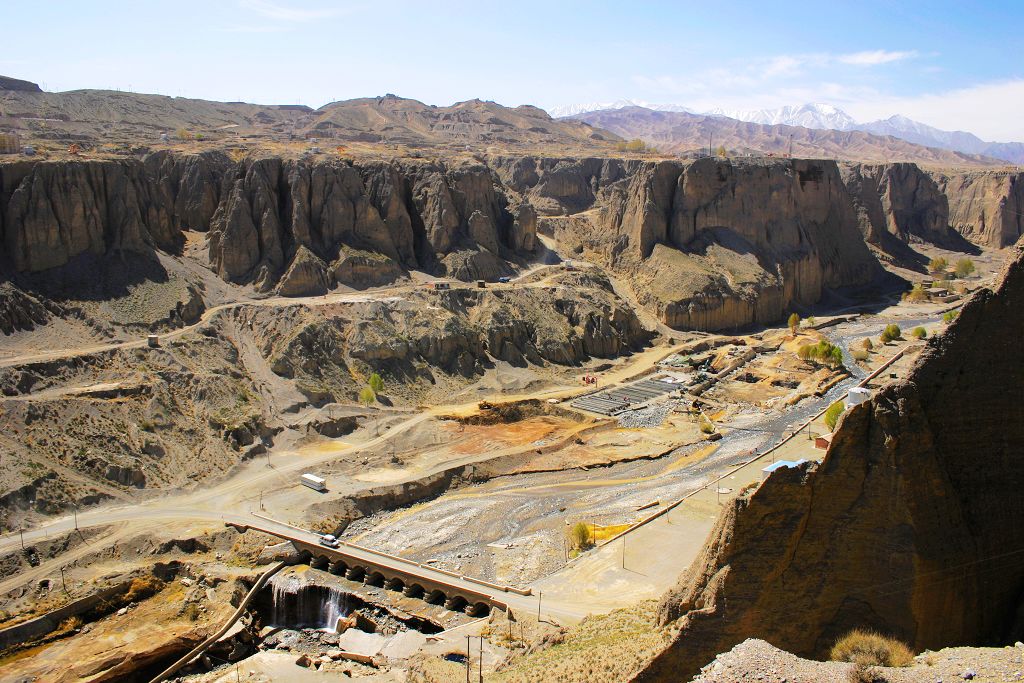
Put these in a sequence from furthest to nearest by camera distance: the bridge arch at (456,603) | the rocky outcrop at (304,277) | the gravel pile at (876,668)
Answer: the rocky outcrop at (304,277) < the bridge arch at (456,603) < the gravel pile at (876,668)

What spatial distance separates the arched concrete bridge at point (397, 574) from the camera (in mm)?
45312

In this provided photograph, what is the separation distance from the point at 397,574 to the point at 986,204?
168167 millimetres

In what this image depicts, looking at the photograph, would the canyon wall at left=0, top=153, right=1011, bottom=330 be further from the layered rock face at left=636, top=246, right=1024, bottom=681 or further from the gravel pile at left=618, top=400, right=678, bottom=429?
the layered rock face at left=636, top=246, right=1024, bottom=681

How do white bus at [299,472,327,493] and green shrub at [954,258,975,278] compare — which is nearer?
white bus at [299,472,327,493]

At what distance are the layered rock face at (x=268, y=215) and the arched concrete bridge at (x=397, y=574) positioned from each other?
3942 cm

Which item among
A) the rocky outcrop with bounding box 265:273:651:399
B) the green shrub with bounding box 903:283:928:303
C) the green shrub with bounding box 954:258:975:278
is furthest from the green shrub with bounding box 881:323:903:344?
the green shrub with bounding box 954:258:975:278

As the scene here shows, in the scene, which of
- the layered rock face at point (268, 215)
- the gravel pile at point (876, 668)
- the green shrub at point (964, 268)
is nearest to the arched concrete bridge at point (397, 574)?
the gravel pile at point (876, 668)

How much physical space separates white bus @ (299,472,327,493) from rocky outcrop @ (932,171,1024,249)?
148 meters

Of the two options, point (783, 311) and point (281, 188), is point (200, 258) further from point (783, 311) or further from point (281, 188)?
point (783, 311)

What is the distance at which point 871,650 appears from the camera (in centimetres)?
2142

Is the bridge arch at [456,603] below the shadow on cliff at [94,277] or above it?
below

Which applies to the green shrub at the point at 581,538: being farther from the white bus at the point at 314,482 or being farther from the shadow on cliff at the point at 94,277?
the shadow on cliff at the point at 94,277

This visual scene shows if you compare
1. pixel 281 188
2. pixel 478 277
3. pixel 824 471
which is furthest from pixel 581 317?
pixel 824 471

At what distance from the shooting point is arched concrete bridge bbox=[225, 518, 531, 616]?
45.3 metres
